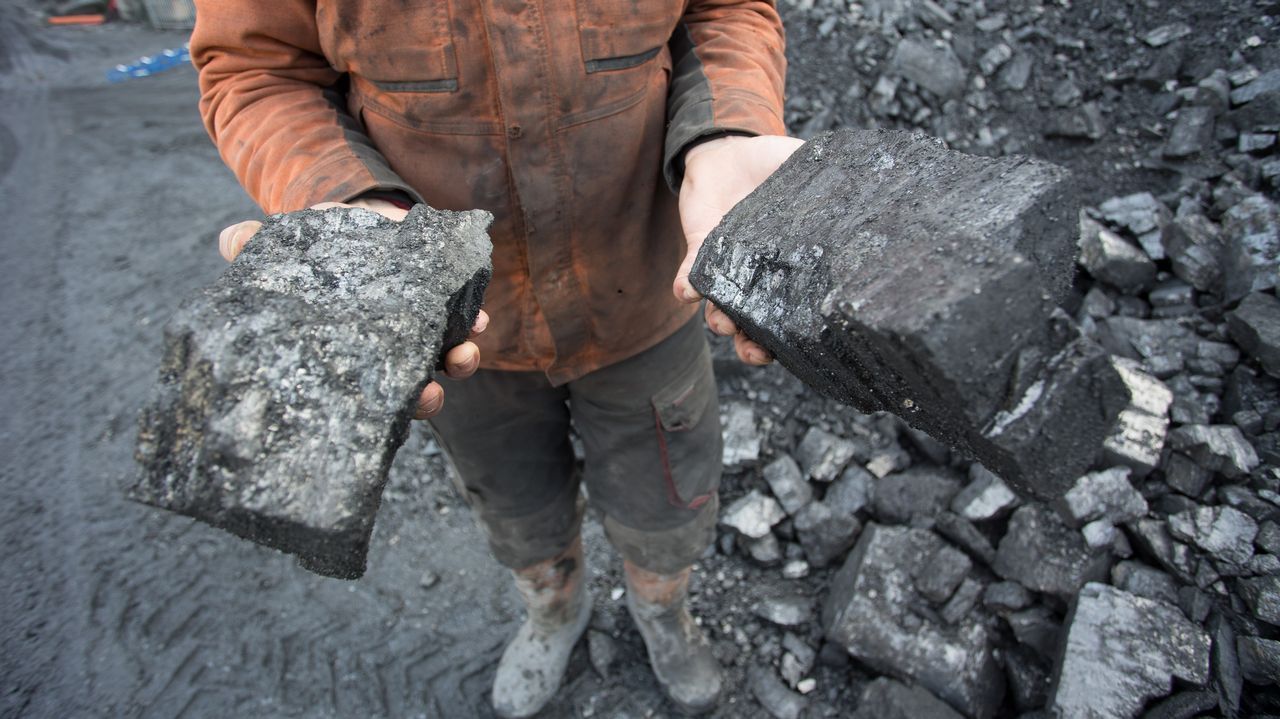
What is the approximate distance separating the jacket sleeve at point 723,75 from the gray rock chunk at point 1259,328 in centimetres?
196

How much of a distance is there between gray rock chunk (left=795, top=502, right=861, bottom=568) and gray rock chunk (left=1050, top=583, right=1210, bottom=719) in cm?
74

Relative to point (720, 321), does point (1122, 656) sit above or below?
below

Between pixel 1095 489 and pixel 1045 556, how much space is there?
0.92ft

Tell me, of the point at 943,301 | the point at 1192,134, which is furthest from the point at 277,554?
the point at 1192,134

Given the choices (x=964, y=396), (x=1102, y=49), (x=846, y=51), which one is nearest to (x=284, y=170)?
(x=964, y=396)

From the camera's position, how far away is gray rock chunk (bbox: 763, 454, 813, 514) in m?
2.83

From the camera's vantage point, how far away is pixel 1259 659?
200 cm

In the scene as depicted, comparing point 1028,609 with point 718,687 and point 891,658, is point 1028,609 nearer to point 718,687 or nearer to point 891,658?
point 891,658

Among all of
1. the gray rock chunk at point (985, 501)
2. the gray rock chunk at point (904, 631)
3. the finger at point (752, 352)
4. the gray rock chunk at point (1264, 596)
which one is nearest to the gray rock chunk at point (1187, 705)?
the gray rock chunk at point (1264, 596)

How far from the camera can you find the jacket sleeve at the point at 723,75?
1731 millimetres

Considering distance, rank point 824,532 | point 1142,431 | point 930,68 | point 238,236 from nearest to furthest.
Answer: point 238,236 < point 1142,431 < point 824,532 < point 930,68

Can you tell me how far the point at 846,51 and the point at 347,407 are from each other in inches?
142

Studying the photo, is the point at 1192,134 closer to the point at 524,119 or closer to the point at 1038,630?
the point at 1038,630

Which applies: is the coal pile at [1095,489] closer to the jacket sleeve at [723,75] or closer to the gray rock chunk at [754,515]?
the gray rock chunk at [754,515]
